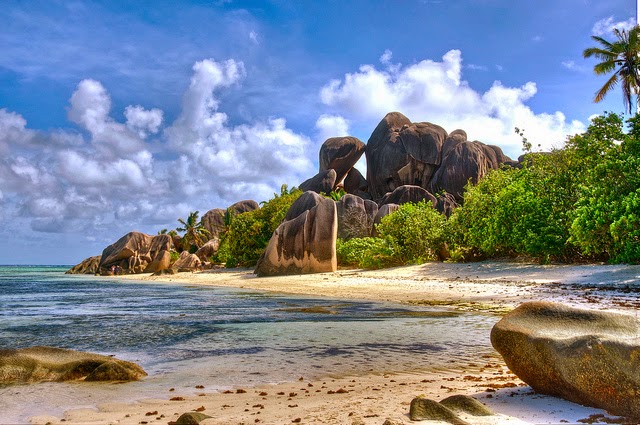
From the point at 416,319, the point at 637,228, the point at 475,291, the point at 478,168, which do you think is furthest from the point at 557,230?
the point at 478,168

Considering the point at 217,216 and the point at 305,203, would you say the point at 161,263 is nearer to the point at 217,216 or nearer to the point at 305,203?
the point at 217,216

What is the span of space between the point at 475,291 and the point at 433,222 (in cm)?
1231

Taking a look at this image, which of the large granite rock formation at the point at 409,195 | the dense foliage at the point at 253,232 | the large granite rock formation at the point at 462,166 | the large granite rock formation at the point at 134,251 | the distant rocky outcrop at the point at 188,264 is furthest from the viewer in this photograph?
the large granite rock formation at the point at 134,251

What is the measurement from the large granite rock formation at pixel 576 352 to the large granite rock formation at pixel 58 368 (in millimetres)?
4383

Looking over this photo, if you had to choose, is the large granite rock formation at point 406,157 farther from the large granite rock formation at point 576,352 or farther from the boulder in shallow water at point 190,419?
the boulder in shallow water at point 190,419

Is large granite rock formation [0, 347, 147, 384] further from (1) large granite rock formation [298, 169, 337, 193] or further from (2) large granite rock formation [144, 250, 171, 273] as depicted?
(1) large granite rock formation [298, 169, 337, 193]

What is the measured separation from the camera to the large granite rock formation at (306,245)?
29562 mm

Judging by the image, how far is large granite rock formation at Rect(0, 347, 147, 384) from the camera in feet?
20.3

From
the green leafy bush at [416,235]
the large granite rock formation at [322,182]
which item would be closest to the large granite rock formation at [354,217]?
the green leafy bush at [416,235]

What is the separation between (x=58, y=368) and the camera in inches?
253

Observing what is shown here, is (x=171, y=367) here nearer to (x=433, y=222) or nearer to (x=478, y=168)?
(x=433, y=222)

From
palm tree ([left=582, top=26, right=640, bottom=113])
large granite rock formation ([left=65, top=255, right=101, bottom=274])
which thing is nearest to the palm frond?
palm tree ([left=582, top=26, right=640, bottom=113])

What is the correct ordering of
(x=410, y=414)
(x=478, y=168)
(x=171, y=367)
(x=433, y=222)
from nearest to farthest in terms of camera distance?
(x=410, y=414), (x=171, y=367), (x=433, y=222), (x=478, y=168)

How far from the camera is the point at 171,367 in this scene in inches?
275
